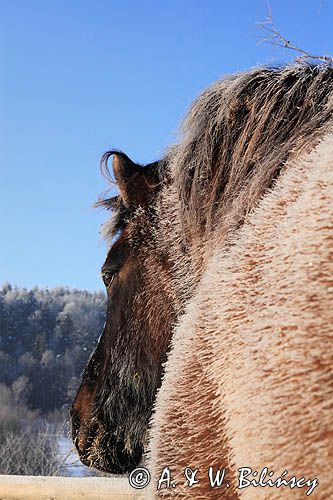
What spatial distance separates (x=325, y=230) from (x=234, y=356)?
26 centimetres

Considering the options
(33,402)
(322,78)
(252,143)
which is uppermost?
(322,78)

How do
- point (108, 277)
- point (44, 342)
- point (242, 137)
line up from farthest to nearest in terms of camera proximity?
point (44, 342), point (108, 277), point (242, 137)

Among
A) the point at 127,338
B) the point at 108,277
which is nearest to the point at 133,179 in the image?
the point at 108,277

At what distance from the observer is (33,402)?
119ft

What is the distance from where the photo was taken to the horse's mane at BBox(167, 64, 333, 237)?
143 centimetres

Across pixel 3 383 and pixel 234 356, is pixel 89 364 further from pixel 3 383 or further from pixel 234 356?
pixel 3 383

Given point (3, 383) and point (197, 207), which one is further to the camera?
point (3, 383)

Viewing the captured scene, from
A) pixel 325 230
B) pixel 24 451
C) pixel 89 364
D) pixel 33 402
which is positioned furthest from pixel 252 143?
pixel 33 402

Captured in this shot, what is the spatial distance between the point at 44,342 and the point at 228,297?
4378cm

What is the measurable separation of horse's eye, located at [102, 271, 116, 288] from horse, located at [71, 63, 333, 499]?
0.02 metres

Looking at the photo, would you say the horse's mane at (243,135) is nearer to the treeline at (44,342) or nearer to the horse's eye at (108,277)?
the horse's eye at (108,277)

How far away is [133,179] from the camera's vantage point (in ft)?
7.13

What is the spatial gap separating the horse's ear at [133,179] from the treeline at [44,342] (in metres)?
34.9

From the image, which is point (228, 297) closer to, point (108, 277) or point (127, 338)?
point (127, 338)
